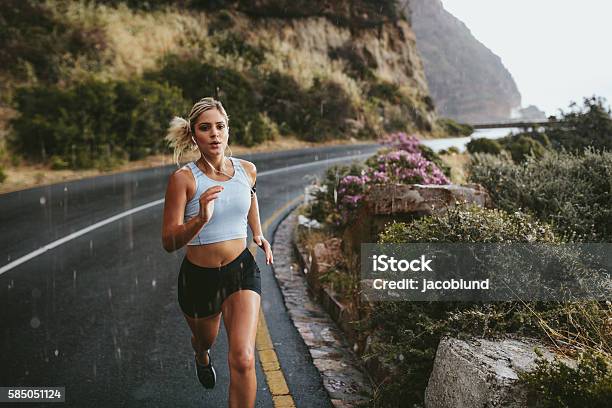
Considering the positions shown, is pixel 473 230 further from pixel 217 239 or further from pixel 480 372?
pixel 217 239

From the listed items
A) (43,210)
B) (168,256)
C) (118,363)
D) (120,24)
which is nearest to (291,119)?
(120,24)

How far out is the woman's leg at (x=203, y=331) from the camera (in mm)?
3650

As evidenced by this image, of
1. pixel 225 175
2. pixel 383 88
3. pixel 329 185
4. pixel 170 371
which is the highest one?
pixel 383 88

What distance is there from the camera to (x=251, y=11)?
35.5 metres

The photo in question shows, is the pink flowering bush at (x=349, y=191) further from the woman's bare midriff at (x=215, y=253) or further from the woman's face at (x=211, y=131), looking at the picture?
the woman's face at (x=211, y=131)

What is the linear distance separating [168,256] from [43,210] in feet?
13.5

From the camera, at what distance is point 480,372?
290 cm

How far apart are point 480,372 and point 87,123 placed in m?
16.1

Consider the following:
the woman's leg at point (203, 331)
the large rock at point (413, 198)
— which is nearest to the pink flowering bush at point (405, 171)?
the large rock at point (413, 198)

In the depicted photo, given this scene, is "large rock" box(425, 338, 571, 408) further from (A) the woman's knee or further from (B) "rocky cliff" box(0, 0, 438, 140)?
(B) "rocky cliff" box(0, 0, 438, 140)

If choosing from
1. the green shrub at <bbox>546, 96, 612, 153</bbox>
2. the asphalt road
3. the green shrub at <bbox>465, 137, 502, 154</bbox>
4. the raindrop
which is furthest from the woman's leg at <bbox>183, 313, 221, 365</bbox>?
the green shrub at <bbox>465, 137, 502, 154</bbox>

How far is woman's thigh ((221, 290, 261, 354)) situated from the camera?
3156mm

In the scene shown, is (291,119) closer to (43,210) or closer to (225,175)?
(43,210)

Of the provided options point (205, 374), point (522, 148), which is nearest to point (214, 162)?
point (205, 374)
